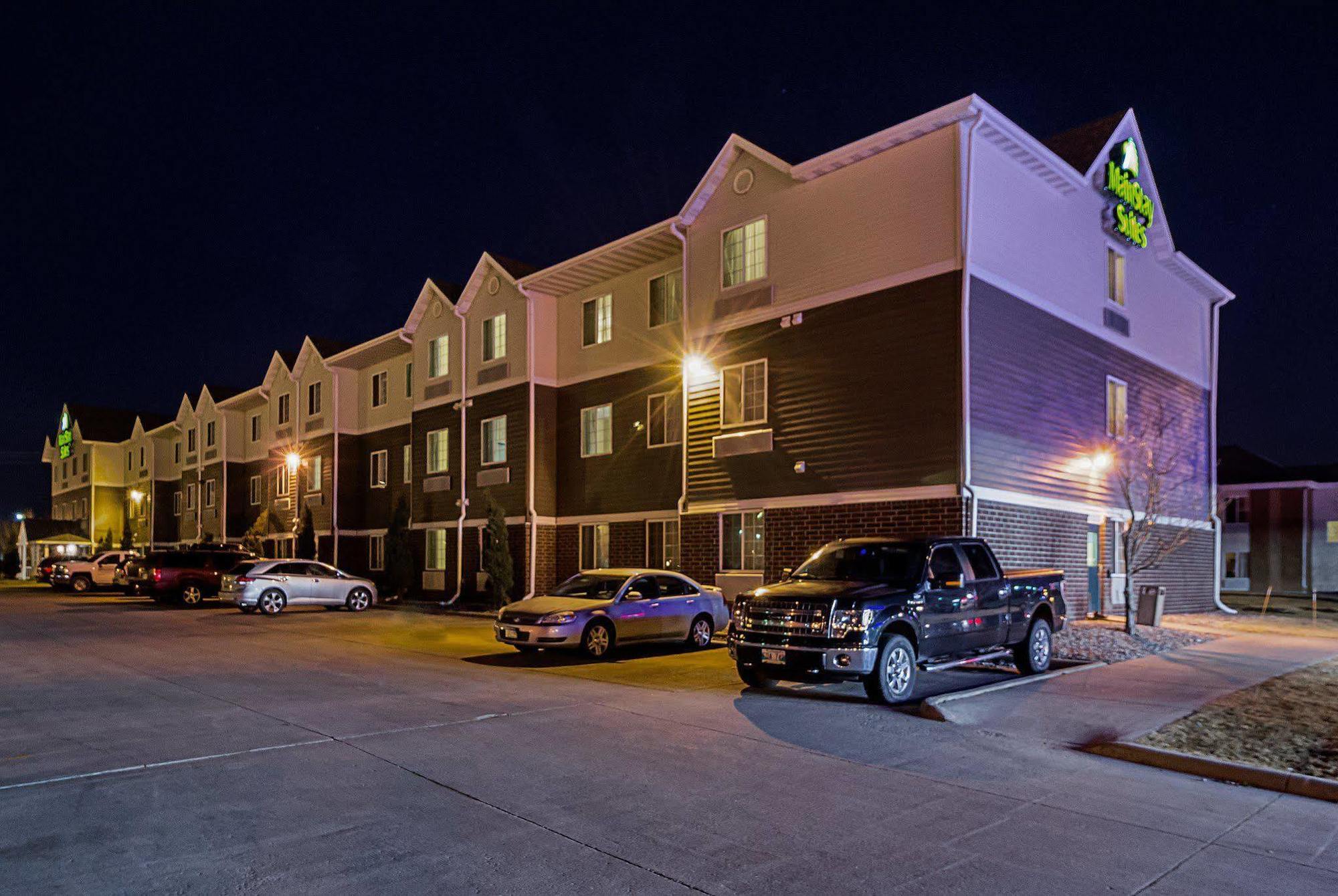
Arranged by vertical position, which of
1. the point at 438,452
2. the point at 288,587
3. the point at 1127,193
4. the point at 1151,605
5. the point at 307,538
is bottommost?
the point at 288,587

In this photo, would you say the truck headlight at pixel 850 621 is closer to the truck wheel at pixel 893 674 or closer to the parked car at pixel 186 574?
the truck wheel at pixel 893 674

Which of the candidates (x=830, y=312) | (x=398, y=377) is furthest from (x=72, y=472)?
(x=830, y=312)

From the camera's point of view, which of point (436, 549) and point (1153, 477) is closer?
point (1153, 477)

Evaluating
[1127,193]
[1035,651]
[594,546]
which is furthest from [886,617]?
[1127,193]

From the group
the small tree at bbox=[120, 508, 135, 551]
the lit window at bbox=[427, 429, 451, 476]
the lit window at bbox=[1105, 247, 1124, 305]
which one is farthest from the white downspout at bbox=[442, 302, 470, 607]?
the small tree at bbox=[120, 508, 135, 551]

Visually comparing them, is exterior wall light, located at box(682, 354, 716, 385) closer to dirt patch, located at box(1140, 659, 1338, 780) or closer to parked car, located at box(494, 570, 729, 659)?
parked car, located at box(494, 570, 729, 659)

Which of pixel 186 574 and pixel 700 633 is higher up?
pixel 700 633

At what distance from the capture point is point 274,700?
11.1 meters

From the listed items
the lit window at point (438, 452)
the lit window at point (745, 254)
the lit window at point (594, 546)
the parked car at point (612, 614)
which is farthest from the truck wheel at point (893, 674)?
the lit window at point (438, 452)

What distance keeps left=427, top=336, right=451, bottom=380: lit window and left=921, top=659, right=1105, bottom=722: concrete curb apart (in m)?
22.7

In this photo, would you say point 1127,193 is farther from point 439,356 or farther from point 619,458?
point 439,356

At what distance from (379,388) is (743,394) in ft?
68.5

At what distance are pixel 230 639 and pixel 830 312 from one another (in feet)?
44.3

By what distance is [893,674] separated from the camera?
37.0 ft
